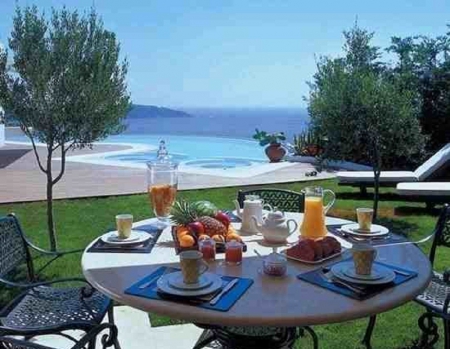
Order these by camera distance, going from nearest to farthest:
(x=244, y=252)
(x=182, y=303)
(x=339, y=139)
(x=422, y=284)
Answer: (x=182, y=303), (x=422, y=284), (x=244, y=252), (x=339, y=139)

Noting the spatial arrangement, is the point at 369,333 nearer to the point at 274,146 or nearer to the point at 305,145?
the point at 274,146

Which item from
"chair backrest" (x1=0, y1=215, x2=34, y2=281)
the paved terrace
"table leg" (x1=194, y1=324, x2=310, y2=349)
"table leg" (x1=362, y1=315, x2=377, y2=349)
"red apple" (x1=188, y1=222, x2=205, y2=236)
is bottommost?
"table leg" (x1=362, y1=315, x2=377, y2=349)

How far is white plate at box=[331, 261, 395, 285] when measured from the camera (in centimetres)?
155

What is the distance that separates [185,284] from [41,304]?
965mm

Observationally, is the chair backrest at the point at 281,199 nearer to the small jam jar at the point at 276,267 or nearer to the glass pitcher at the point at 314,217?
the glass pitcher at the point at 314,217

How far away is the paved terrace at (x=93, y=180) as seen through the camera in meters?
6.81

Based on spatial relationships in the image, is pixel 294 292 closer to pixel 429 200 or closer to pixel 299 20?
pixel 429 200

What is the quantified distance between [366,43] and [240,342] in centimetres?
482

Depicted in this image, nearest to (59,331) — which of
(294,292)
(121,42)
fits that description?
(294,292)

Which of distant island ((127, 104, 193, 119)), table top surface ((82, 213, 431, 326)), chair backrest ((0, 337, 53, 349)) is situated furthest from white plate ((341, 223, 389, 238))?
distant island ((127, 104, 193, 119))

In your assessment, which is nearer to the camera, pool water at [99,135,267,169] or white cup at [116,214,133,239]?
white cup at [116,214,133,239]

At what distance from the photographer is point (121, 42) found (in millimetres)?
4145

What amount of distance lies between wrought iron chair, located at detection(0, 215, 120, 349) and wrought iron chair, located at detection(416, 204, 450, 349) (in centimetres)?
138

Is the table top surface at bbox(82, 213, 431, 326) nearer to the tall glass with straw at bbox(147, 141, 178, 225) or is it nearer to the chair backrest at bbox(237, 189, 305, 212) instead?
the tall glass with straw at bbox(147, 141, 178, 225)
